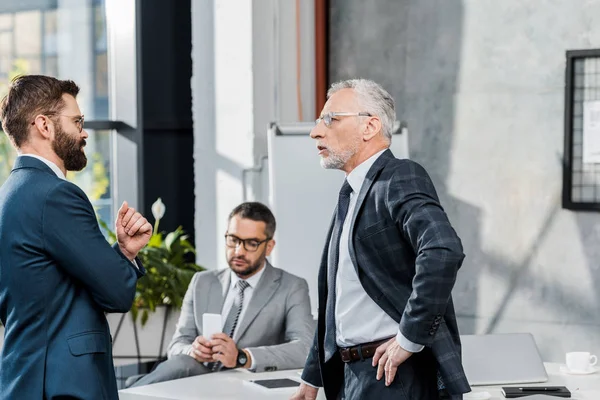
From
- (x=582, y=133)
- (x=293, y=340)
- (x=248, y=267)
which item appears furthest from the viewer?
(x=582, y=133)

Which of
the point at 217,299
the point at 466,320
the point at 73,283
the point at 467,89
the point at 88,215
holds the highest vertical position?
the point at 467,89

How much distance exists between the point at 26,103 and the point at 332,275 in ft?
2.98

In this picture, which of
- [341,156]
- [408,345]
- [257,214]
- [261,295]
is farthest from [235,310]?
[408,345]

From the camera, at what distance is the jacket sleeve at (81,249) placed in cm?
226

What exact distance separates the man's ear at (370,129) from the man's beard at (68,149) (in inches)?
29.7

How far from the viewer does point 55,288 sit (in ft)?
7.53

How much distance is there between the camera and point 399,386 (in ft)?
8.13

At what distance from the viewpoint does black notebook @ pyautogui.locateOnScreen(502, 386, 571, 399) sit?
3012mm

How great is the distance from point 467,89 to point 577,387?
2.52m

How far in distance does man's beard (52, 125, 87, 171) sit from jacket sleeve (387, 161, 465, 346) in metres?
0.82

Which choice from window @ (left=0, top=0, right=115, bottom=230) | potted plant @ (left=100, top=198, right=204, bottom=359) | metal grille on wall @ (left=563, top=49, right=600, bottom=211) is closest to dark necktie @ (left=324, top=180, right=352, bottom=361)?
potted plant @ (left=100, top=198, right=204, bottom=359)

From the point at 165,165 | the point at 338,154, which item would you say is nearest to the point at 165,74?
the point at 165,165

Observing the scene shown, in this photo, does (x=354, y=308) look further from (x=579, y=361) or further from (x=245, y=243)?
(x=245, y=243)

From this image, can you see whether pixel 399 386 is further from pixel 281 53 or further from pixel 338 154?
pixel 281 53
